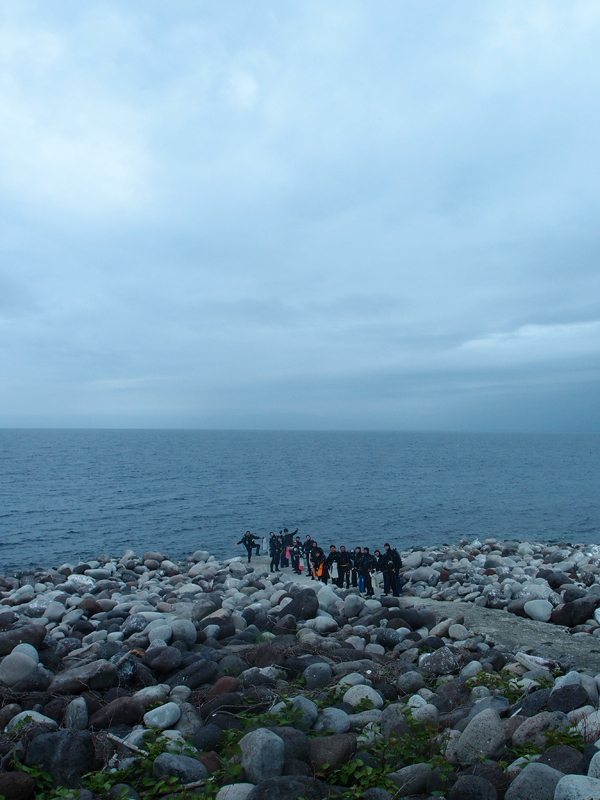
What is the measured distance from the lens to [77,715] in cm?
756

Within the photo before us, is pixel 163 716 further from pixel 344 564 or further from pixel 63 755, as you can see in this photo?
pixel 344 564

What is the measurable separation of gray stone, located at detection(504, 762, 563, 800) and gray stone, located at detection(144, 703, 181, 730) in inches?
174

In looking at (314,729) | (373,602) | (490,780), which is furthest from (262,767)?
(373,602)

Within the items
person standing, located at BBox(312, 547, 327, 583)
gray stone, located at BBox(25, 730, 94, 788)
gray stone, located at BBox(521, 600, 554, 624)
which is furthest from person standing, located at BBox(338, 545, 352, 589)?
gray stone, located at BBox(25, 730, 94, 788)

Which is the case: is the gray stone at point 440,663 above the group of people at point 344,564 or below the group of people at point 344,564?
above

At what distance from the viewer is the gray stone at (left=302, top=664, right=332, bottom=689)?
344 inches

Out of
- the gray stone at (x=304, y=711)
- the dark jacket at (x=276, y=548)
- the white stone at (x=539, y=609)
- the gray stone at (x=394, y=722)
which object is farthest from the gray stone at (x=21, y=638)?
the dark jacket at (x=276, y=548)

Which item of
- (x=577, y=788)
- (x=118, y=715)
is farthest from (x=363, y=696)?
(x=577, y=788)

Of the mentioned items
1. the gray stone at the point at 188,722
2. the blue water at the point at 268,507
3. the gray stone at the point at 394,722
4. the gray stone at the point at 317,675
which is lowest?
the blue water at the point at 268,507

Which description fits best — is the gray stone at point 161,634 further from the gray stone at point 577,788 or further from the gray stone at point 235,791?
the gray stone at point 577,788

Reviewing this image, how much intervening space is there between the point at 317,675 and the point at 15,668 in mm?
4820

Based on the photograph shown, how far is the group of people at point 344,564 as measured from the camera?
18578mm

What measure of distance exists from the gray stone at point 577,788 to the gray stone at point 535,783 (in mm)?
157

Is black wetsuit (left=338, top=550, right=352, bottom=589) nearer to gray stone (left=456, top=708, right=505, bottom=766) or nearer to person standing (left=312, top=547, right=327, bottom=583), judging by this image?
person standing (left=312, top=547, right=327, bottom=583)
